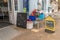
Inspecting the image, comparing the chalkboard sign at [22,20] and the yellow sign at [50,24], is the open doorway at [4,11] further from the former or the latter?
the yellow sign at [50,24]

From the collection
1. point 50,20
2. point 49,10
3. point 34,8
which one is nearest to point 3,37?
point 50,20

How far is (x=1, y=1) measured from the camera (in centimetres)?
826

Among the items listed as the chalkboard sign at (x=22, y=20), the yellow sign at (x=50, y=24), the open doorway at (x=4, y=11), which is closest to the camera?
the yellow sign at (x=50, y=24)

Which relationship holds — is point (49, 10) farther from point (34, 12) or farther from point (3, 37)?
point (3, 37)

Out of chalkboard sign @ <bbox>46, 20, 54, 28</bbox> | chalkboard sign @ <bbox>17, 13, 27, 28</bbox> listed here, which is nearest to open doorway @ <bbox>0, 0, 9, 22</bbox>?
chalkboard sign @ <bbox>17, 13, 27, 28</bbox>

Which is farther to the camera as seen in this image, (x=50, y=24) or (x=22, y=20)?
(x=22, y=20)

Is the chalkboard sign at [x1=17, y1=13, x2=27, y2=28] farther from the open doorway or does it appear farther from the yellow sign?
the open doorway

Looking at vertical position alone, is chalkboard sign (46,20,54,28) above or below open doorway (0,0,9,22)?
below

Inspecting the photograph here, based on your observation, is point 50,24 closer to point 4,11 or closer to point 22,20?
point 22,20

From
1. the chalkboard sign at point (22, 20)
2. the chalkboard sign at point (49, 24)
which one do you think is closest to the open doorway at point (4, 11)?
the chalkboard sign at point (22, 20)

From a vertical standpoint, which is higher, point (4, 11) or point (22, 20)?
point (4, 11)

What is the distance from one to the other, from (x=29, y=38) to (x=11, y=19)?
2.28 meters

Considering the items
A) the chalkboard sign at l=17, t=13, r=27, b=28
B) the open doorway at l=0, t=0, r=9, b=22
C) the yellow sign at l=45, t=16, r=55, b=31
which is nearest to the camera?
the yellow sign at l=45, t=16, r=55, b=31

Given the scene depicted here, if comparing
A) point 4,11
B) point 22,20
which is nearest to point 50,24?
point 22,20
